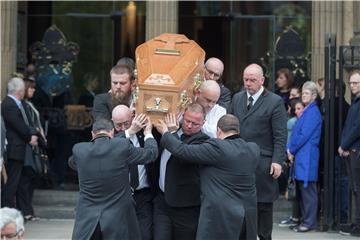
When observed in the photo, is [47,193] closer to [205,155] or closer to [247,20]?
[247,20]

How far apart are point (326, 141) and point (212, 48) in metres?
5.09

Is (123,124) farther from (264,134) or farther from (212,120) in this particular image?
(264,134)

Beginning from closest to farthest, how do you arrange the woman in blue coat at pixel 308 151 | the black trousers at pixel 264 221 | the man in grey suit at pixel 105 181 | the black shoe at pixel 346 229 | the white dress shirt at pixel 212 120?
the man in grey suit at pixel 105 181 < the white dress shirt at pixel 212 120 < the black trousers at pixel 264 221 < the black shoe at pixel 346 229 < the woman in blue coat at pixel 308 151

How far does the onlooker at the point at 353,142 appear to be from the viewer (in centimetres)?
1207

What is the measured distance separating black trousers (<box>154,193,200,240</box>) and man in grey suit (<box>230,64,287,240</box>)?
122 centimetres

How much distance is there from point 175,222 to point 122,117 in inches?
41.1

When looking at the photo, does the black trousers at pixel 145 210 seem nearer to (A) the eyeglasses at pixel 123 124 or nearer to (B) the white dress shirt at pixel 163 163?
(B) the white dress shirt at pixel 163 163

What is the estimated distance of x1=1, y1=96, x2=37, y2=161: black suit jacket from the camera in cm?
1295

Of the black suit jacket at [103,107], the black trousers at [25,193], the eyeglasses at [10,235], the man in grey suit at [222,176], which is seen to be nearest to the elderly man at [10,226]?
the eyeglasses at [10,235]

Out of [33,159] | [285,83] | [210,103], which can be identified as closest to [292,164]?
[285,83]

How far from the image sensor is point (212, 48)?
17.3m

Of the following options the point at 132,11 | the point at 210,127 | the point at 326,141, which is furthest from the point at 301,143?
the point at 132,11

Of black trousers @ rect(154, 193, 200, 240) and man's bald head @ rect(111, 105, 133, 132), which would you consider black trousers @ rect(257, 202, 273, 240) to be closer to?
black trousers @ rect(154, 193, 200, 240)

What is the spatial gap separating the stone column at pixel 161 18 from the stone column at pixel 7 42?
76.4 inches
